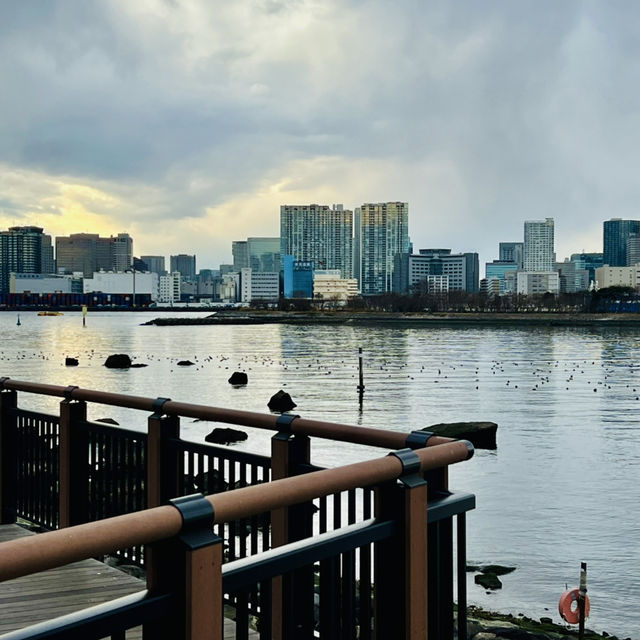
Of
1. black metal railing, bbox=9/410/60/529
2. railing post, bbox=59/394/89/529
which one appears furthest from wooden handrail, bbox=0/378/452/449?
black metal railing, bbox=9/410/60/529

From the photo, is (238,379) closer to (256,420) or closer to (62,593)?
(62,593)

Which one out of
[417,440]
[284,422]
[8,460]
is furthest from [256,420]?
[8,460]

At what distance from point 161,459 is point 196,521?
3542 mm

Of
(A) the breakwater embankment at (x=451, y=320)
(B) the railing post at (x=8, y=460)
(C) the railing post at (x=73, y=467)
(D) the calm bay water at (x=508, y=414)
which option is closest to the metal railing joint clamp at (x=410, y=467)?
(C) the railing post at (x=73, y=467)

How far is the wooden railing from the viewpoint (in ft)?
8.61

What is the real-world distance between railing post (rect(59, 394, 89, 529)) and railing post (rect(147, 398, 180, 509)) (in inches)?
48.3

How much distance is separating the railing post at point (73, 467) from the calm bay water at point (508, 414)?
777cm

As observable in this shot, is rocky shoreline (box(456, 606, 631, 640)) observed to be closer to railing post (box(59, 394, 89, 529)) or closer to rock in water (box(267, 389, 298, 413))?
railing post (box(59, 394, 89, 529))

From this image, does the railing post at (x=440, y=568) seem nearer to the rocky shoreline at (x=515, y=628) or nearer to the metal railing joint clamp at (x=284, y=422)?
the metal railing joint clamp at (x=284, y=422)

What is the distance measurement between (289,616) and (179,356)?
75692mm

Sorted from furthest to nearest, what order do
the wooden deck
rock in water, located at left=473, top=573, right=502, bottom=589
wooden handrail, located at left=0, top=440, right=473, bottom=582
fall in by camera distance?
rock in water, located at left=473, top=573, right=502, bottom=589 → the wooden deck → wooden handrail, located at left=0, top=440, right=473, bottom=582

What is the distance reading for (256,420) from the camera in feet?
17.5

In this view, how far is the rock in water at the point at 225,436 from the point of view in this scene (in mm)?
27692

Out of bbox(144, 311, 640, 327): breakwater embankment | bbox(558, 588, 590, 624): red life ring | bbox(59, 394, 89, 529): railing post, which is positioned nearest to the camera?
bbox(59, 394, 89, 529): railing post
